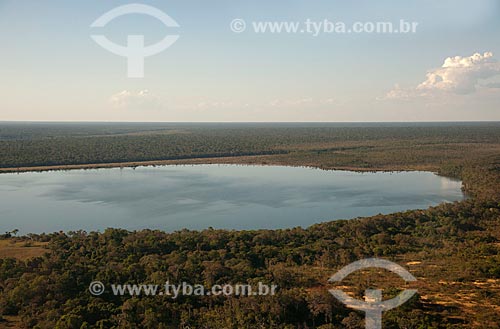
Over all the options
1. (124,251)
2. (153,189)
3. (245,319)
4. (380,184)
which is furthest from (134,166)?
(245,319)

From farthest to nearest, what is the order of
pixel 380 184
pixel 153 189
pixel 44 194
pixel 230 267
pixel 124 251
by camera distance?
pixel 380 184
pixel 153 189
pixel 44 194
pixel 124 251
pixel 230 267

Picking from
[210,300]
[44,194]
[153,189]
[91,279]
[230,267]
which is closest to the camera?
[210,300]

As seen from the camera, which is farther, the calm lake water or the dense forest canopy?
the calm lake water

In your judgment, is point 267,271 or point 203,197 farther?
point 203,197

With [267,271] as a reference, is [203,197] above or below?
below

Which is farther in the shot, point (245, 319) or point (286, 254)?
point (286, 254)

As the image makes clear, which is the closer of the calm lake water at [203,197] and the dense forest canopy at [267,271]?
the dense forest canopy at [267,271]

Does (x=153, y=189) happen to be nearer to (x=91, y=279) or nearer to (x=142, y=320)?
(x=91, y=279)
